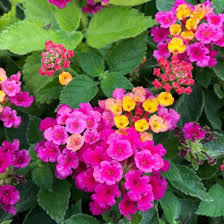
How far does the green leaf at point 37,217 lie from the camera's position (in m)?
1.20

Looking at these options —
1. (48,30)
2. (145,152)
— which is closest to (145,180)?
(145,152)

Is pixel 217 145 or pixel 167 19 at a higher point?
pixel 167 19

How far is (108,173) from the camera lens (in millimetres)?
879

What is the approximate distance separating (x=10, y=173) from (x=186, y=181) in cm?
51

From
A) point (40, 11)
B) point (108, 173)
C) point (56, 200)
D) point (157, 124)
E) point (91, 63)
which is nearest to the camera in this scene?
point (108, 173)

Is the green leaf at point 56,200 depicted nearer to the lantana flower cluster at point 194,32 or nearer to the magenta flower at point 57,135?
the magenta flower at point 57,135

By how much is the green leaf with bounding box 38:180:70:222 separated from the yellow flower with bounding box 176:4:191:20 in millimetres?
578

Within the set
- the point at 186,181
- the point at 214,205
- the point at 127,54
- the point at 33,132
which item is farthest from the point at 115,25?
the point at 214,205

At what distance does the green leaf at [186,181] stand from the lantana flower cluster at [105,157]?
0.10 m

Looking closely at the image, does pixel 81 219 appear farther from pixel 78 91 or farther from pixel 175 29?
pixel 175 29

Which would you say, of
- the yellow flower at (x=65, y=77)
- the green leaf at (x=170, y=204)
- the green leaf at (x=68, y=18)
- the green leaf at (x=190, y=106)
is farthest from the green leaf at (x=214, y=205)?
the green leaf at (x=68, y=18)

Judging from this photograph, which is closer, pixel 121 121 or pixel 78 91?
pixel 121 121

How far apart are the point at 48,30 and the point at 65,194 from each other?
1.68 ft

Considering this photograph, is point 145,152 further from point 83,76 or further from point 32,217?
point 32,217
